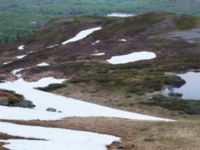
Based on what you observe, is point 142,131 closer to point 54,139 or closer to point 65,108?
point 54,139

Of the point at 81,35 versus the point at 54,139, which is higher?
the point at 54,139

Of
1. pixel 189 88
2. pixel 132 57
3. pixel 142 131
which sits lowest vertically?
pixel 189 88

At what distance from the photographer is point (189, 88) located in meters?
78.1

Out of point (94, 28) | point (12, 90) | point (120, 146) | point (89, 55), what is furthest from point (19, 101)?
point (94, 28)

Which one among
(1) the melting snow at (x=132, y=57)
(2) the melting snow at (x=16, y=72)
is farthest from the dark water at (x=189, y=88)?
(2) the melting snow at (x=16, y=72)

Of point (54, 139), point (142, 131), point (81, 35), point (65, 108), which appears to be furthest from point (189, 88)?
point (81, 35)

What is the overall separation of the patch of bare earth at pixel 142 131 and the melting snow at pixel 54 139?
Answer: 153 centimetres

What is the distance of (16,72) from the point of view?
10262 cm

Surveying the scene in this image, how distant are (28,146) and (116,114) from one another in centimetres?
2250

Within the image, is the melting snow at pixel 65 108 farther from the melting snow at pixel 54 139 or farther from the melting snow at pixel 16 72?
the melting snow at pixel 16 72

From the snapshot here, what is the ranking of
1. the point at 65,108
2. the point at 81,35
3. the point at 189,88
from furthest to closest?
1. the point at 81,35
2. the point at 189,88
3. the point at 65,108

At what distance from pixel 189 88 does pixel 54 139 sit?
39812mm

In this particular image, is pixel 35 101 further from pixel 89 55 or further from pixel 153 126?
pixel 89 55

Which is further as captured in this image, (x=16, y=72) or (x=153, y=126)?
(x=16, y=72)
